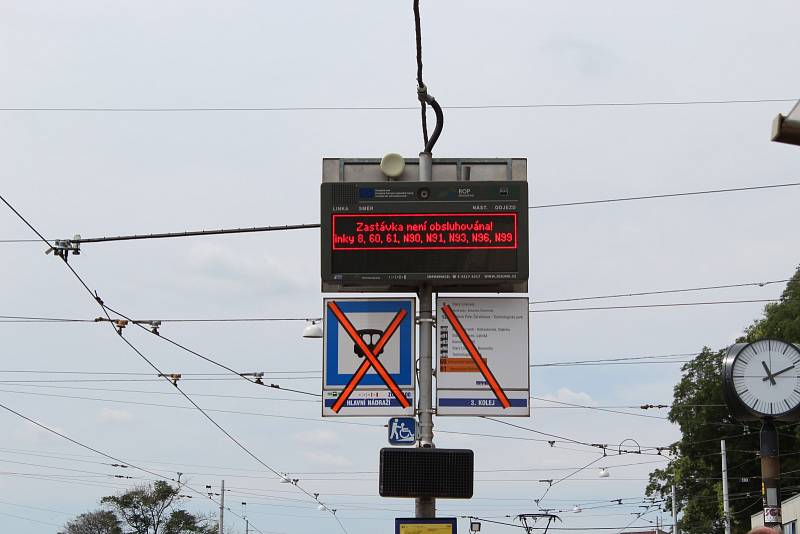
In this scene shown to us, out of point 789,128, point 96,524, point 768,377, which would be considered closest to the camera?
point 789,128

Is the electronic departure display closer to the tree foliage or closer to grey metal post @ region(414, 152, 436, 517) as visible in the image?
grey metal post @ region(414, 152, 436, 517)

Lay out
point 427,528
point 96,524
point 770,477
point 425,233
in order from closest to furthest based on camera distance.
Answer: point 770,477
point 427,528
point 425,233
point 96,524

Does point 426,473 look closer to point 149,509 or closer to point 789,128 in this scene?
point 789,128

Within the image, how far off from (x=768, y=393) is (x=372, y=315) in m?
3.84

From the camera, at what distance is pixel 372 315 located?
1263cm

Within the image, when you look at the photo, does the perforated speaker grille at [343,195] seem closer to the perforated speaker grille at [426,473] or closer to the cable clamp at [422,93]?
the cable clamp at [422,93]

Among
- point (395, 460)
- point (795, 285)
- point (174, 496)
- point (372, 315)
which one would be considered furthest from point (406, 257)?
point (174, 496)

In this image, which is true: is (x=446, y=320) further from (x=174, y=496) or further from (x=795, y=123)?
(x=174, y=496)

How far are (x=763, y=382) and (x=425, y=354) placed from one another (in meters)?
3.18

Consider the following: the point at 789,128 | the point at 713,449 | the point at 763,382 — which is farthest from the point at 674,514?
the point at 789,128

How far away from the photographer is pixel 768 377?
11.7 meters

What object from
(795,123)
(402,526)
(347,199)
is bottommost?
(402,526)

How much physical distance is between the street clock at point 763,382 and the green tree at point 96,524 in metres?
105

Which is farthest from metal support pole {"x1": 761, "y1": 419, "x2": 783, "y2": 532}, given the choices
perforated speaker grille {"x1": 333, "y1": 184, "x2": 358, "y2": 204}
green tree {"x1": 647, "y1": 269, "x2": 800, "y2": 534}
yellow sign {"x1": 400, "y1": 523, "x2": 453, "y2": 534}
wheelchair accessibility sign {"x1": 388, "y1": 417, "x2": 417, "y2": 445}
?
green tree {"x1": 647, "y1": 269, "x2": 800, "y2": 534}
